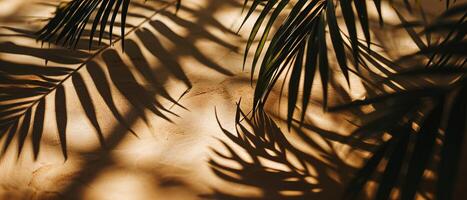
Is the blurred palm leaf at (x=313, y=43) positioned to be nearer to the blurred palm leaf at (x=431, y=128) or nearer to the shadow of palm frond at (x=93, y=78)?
the blurred palm leaf at (x=431, y=128)

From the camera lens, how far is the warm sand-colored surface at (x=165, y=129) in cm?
116

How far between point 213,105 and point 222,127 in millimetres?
89

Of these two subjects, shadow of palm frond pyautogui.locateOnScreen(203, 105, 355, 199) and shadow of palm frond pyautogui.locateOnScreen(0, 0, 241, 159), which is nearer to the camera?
shadow of palm frond pyautogui.locateOnScreen(203, 105, 355, 199)

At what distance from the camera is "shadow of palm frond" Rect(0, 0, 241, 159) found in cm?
133

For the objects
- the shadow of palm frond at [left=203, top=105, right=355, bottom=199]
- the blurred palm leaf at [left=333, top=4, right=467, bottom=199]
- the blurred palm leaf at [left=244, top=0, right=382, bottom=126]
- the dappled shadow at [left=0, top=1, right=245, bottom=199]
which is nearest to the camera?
the blurred palm leaf at [left=333, top=4, right=467, bottom=199]

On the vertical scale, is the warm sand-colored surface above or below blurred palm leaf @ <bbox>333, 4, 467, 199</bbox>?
below

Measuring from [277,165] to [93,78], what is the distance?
0.55m

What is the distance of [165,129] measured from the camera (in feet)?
4.33

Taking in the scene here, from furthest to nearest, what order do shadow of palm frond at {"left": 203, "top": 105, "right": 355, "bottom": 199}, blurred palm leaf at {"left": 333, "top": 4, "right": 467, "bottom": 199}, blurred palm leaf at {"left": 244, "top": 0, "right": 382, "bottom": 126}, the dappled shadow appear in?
the dappled shadow → shadow of palm frond at {"left": 203, "top": 105, "right": 355, "bottom": 199} → blurred palm leaf at {"left": 244, "top": 0, "right": 382, "bottom": 126} → blurred palm leaf at {"left": 333, "top": 4, "right": 467, "bottom": 199}

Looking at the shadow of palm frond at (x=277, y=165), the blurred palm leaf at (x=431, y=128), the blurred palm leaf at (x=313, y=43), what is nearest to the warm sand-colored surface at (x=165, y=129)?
the shadow of palm frond at (x=277, y=165)

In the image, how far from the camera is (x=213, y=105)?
4.54ft

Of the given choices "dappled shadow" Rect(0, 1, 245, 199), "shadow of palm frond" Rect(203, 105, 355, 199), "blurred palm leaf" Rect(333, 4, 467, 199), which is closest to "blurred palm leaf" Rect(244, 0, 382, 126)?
"blurred palm leaf" Rect(333, 4, 467, 199)

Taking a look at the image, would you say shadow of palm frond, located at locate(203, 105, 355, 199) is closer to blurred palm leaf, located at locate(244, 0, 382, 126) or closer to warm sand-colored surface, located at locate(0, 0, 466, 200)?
warm sand-colored surface, located at locate(0, 0, 466, 200)

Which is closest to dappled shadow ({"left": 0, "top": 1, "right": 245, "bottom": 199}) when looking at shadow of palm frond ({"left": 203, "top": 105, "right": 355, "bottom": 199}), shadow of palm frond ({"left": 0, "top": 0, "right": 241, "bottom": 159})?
shadow of palm frond ({"left": 0, "top": 0, "right": 241, "bottom": 159})
